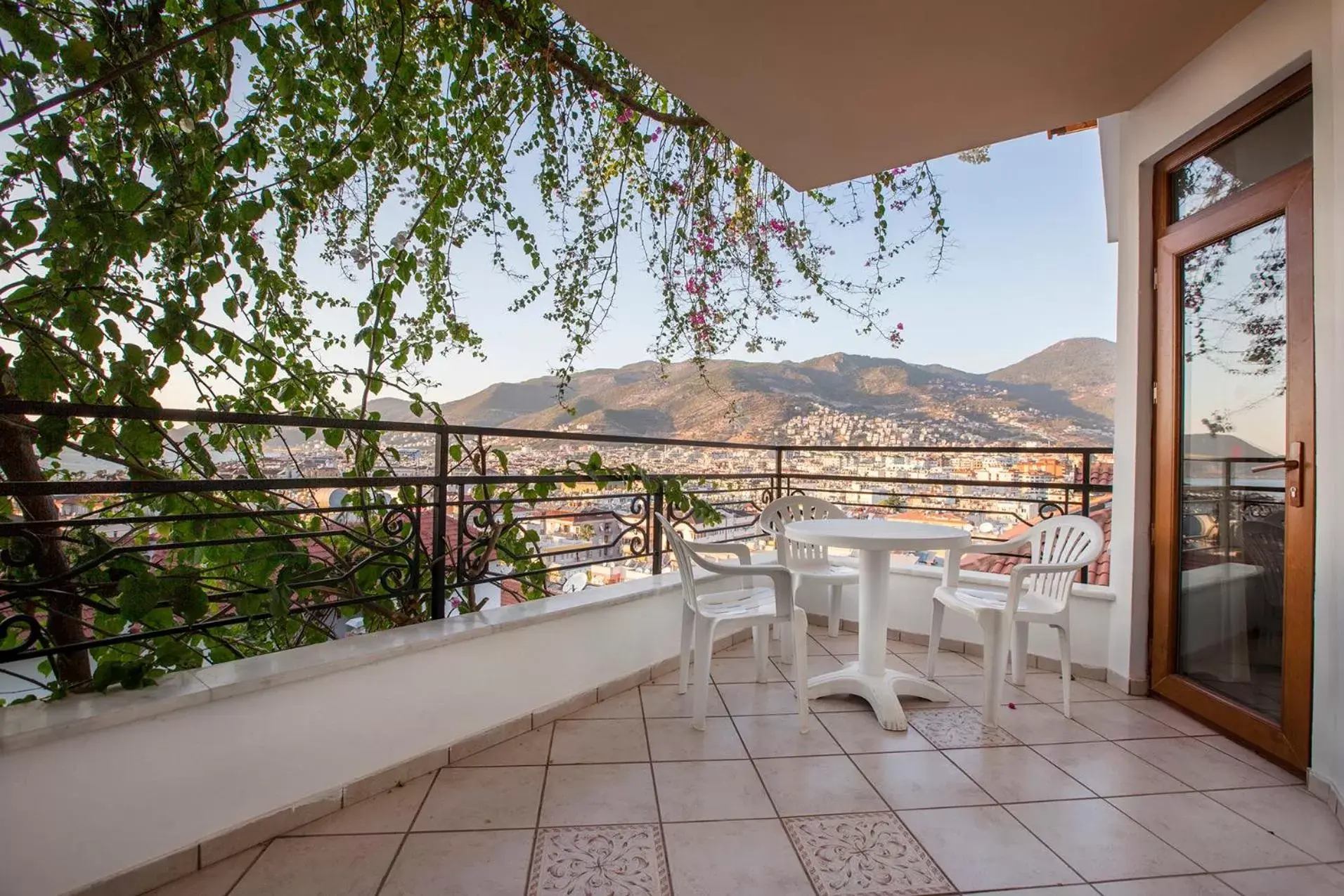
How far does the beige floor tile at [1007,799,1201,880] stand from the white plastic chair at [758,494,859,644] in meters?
1.40

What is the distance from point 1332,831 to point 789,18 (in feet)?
9.76

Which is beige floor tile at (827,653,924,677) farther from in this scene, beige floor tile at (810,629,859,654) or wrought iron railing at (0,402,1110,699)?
wrought iron railing at (0,402,1110,699)

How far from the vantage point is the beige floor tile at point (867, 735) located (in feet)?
7.91

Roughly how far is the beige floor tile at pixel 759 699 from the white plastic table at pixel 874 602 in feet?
0.39

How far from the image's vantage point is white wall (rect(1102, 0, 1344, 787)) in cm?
200

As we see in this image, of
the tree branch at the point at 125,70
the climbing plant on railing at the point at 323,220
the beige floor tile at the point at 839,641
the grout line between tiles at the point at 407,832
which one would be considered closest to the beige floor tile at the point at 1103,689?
the beige floor tile at the point at 839,641

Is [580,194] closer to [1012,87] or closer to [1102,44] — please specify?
[1012,87]

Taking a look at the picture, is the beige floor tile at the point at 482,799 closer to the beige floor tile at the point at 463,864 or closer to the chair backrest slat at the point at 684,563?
the beige floor tile at the point at 463,864

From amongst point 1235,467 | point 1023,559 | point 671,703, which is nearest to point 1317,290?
point 1235,467

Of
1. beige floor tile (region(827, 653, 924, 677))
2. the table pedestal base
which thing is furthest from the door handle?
beige floor tile (region(827, 653, 924, 677))

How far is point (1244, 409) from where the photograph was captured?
8.20 feet

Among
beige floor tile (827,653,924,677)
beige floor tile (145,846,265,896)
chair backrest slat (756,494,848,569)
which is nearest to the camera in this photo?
beige floor tile (145,846,265,896)

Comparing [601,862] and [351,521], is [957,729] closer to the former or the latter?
[601,862]

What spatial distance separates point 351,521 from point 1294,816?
3.26 metres
